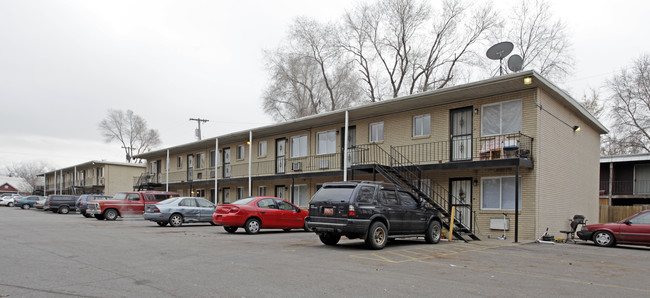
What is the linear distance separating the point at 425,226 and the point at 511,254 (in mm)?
2483

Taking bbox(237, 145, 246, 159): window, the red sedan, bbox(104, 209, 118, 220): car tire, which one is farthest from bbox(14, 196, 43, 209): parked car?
the red sedan

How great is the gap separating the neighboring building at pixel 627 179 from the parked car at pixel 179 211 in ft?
69.7

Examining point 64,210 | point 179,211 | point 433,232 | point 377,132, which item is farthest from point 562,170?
point 64,210

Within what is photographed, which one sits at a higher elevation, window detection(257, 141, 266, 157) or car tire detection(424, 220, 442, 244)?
window detection(257, 141, 266, 157)

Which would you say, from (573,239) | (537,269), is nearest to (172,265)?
(537,269)

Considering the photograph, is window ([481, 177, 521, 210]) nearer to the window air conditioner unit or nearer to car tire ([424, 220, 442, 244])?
car tire ([424, 220, 442, 244])

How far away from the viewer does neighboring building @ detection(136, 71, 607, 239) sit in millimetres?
14891

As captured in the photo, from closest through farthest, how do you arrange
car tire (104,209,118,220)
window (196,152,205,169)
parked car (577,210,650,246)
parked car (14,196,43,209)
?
parked car (577,210,650,246) → car tire (104,209,118,220) → window (196,152,205,169) → parked car (14,196,43,209)

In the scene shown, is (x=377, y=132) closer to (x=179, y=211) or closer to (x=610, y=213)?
(x=179, y=211)

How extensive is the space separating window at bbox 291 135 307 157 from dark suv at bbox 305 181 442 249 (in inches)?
492

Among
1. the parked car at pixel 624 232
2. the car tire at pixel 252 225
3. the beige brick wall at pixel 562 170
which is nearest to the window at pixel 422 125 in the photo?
the beige brick wall at pixel 562 170

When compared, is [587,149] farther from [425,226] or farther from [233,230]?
[233,230]

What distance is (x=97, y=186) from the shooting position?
50625 millimetres

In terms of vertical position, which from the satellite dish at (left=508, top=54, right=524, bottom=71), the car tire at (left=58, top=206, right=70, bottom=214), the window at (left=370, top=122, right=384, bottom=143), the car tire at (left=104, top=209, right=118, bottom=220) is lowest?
the car tire at (left=58, top=206, right=70, bottom=214)
